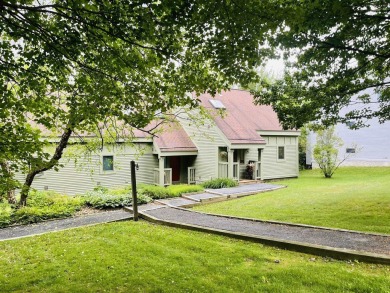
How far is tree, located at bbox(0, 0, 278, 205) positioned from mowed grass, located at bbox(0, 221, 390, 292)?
181 centimetres

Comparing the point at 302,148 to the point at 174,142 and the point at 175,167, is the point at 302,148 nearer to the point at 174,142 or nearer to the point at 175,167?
the point at 175,167

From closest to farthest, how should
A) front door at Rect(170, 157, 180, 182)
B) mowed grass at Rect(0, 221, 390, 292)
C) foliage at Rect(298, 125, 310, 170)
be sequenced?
1. mowed grass at Rect(0, 221, 390, 292)
2. front door at Rect(170, 157, 180, 182)
3. foliage at Rect(298, 125, 310, 170)

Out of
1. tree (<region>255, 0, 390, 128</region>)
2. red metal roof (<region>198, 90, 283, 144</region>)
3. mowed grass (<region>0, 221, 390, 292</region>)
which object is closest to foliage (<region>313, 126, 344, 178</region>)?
red metal roof (<region>198, 90, 283, 144</region>)

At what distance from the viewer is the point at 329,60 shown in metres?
7.06

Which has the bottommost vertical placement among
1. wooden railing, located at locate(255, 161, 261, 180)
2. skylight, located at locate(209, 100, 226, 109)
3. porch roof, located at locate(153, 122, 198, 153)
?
wooden railing, located at locate(255, 161, 261, 180)

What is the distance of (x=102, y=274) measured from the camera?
16.2 feet

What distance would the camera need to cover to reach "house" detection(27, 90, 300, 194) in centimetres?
1664

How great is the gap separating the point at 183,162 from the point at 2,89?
16.1 m

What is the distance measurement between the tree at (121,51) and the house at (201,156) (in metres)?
10.0

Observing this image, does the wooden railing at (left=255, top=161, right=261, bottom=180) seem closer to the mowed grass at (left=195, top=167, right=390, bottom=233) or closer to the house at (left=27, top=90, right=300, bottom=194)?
the house at (left=27, top=90, right=300, bottom=194)

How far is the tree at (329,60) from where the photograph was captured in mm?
5391

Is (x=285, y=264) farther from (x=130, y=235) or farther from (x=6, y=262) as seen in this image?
(x=6, y=262)

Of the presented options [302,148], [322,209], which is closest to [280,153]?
[302,148]

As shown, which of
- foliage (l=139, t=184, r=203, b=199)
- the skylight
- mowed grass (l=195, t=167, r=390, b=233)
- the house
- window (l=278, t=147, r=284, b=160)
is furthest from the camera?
window (l=278, t=147, r=284, b=160)
